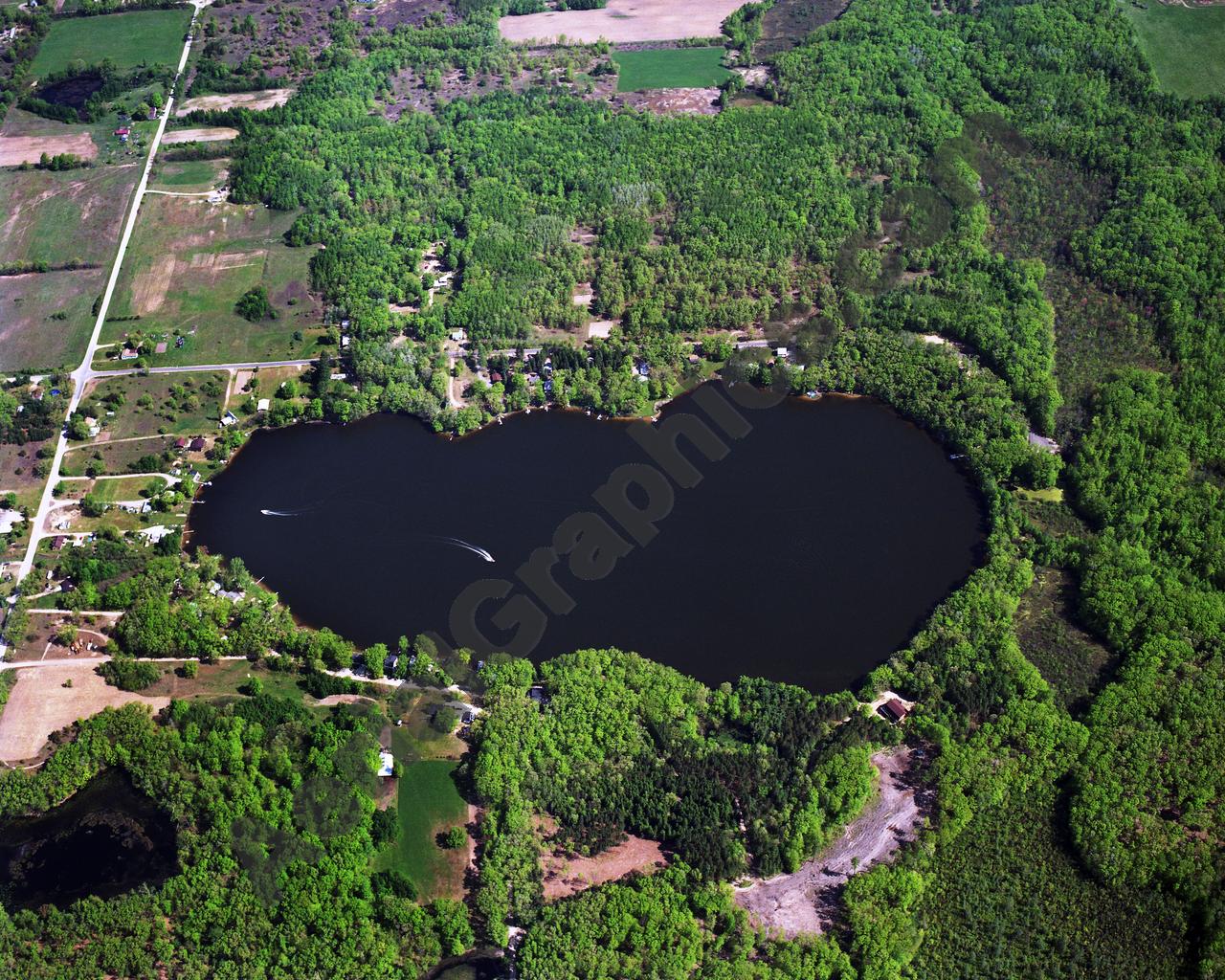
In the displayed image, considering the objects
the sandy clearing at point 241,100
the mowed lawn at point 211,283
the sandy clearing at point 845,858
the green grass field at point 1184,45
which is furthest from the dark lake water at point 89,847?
the green grass field at point 1184,45

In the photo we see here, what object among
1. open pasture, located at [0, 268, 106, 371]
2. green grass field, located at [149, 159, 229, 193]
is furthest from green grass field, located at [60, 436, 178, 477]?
green grass field, located at [149, 159, 229, 193]

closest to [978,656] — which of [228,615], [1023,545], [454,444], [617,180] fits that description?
[1023,545]

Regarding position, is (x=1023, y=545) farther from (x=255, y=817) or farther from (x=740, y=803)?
(x=255, y=817)

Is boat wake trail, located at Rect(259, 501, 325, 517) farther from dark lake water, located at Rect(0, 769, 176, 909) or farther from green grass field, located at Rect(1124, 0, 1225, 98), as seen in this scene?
green grass field, located at Rect(1124, 0, 1225, 98)

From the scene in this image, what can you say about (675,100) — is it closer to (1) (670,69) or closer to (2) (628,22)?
(1) (670,69)

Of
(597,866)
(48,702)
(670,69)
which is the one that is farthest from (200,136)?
(597,866)

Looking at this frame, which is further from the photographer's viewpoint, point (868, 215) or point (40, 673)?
point (868, 215)
